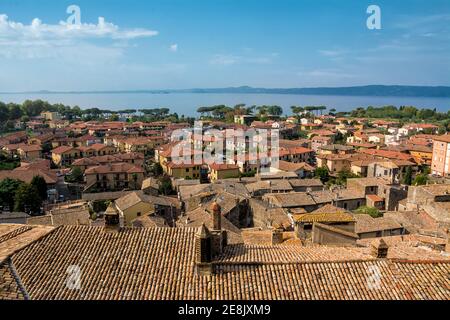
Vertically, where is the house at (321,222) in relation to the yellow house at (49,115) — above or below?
above

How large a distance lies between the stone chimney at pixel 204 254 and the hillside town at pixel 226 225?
0.02 m

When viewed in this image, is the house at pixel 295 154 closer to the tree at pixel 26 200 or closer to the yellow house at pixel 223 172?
the yellow house at pixel 223 172

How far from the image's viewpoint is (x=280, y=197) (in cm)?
2575

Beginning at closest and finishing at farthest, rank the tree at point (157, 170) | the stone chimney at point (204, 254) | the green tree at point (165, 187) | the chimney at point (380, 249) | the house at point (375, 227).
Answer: the stone chimney at point (204, 254)
the chimney at point (380, 249)
the house at point (375, 227)
the green tree at point (165, 187)
the tree at point (157, 170)

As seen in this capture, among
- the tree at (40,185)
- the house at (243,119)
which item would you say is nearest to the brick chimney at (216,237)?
the tree at (40,185)

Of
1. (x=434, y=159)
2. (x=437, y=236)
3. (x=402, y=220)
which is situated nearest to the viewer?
(x=437, y=236)

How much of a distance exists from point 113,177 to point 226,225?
2446cm

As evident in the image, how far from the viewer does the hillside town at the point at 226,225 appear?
7250 mm

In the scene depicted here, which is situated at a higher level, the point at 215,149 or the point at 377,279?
the point at 377,279

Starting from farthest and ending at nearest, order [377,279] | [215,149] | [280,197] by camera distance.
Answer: [215,149] → [280,197] → [377,279]

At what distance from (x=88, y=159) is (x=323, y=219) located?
1444 inches

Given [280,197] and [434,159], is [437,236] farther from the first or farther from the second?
[434,159]
